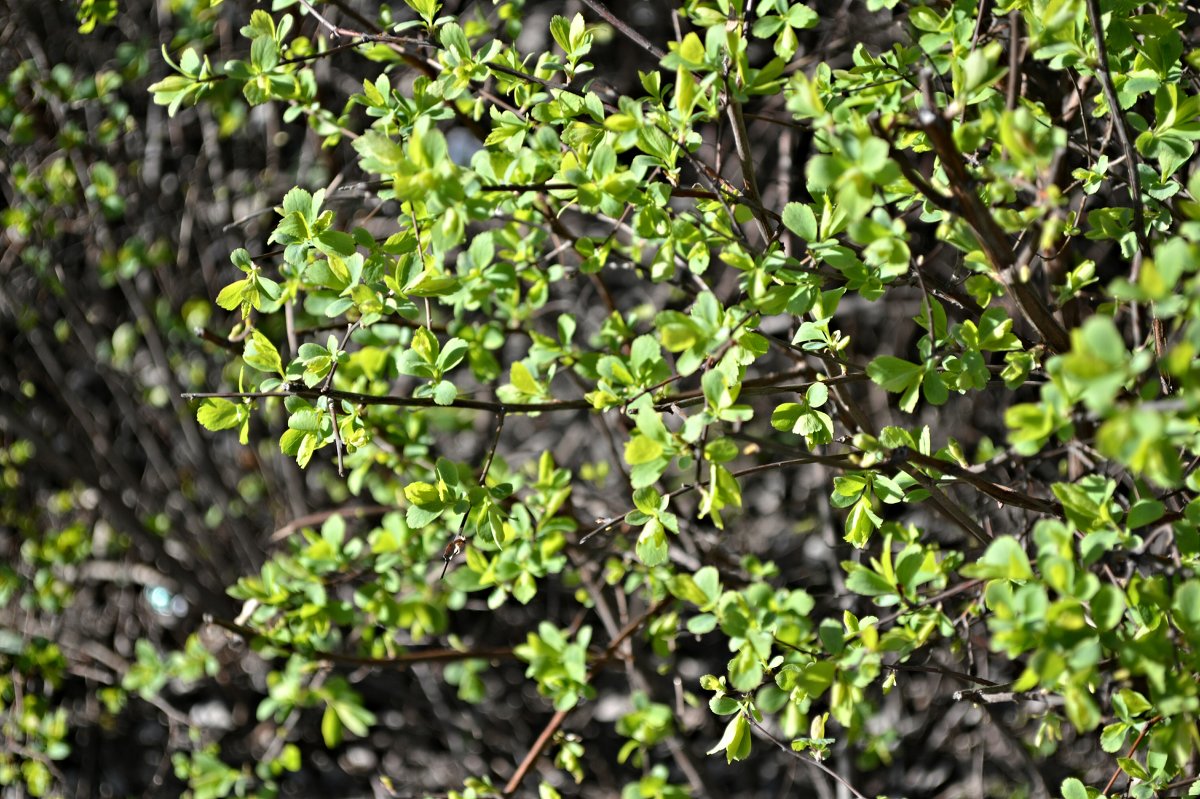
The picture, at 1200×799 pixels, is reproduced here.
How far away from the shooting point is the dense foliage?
1.08 meters

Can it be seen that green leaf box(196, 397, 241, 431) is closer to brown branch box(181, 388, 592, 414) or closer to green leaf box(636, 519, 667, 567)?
→ brown branch box(181, 388, 592, 414)

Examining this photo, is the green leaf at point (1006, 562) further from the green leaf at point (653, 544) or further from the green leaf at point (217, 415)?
the green leaf at point (217, 415)

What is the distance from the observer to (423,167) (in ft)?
3.43

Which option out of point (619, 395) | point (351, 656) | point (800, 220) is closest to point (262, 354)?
point (619, 395)

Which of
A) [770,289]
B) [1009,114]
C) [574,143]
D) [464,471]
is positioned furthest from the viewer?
[464,471]

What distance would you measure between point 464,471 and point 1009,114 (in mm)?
906

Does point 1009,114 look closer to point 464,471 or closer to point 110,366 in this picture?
point 464,471

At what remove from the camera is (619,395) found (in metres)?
1.25

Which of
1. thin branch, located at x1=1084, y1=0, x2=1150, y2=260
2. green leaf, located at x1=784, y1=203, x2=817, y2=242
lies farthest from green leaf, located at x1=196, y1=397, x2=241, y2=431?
thin branch, located at x1=1084, y1=0, x2=1150, y2=260

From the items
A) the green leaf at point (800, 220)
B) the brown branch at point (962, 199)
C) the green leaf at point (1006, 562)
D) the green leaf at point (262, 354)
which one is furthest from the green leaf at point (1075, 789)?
the green leaf at point (262, 354)

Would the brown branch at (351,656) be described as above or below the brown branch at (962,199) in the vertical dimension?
below

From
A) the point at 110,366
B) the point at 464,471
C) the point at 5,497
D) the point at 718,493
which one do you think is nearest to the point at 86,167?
the point at 110,366

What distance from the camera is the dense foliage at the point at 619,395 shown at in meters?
1.08

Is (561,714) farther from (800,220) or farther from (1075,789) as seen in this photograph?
(800,220)
